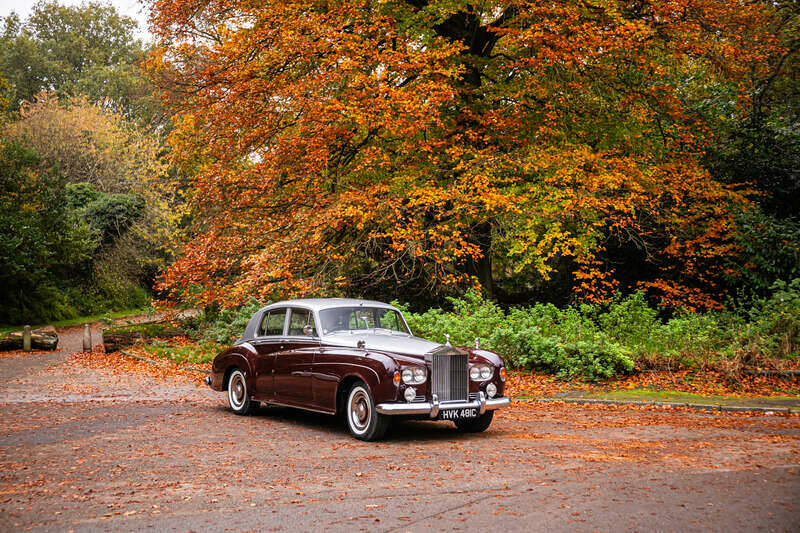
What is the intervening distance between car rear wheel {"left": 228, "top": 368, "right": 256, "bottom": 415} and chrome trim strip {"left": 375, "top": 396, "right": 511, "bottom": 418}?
321cm

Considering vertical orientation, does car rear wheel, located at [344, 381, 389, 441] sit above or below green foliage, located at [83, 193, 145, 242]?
below

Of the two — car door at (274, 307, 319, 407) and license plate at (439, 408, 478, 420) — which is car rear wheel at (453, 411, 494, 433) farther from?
car door at (274, 307, 319, 407)

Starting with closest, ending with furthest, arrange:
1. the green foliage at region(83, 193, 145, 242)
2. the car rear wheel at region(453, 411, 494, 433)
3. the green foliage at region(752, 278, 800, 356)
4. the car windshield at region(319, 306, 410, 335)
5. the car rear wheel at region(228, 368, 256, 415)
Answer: the car rear wheel at region(453, 411, 494, 433) → the car windshield at region(319, 306, 410, 335) → the car rear wheel at region(228, 368, 256, 415) → the green foliage at region(752, 278, 800, 356) → the green foliage at region(83, 193, 145, 242)

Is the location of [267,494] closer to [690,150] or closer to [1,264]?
[690,150]

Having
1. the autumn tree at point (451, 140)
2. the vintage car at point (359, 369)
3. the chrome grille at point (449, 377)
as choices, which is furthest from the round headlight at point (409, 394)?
the autumn tree at point (451, 140)

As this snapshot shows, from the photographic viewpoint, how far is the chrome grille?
337 inches

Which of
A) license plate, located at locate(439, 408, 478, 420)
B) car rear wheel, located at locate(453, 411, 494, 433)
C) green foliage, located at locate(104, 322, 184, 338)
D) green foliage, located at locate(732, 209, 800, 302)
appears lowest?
car rear wheel, located at locate(453, 411, 494, 433)

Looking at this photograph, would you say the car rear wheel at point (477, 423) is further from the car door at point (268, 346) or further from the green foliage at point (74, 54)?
the green foliage at point (74, 54)

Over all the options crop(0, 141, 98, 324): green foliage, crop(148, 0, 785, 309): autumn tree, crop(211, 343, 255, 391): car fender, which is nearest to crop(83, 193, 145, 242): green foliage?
crop(0, 141, 98, 324): green foliage

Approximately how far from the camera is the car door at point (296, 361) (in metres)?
9.51

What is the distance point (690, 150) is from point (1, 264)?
83.3 feet

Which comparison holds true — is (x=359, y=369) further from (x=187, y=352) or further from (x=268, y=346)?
(x=187, y=352)

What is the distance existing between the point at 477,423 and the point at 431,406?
3.82 feet

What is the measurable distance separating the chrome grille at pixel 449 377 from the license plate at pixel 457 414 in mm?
156
